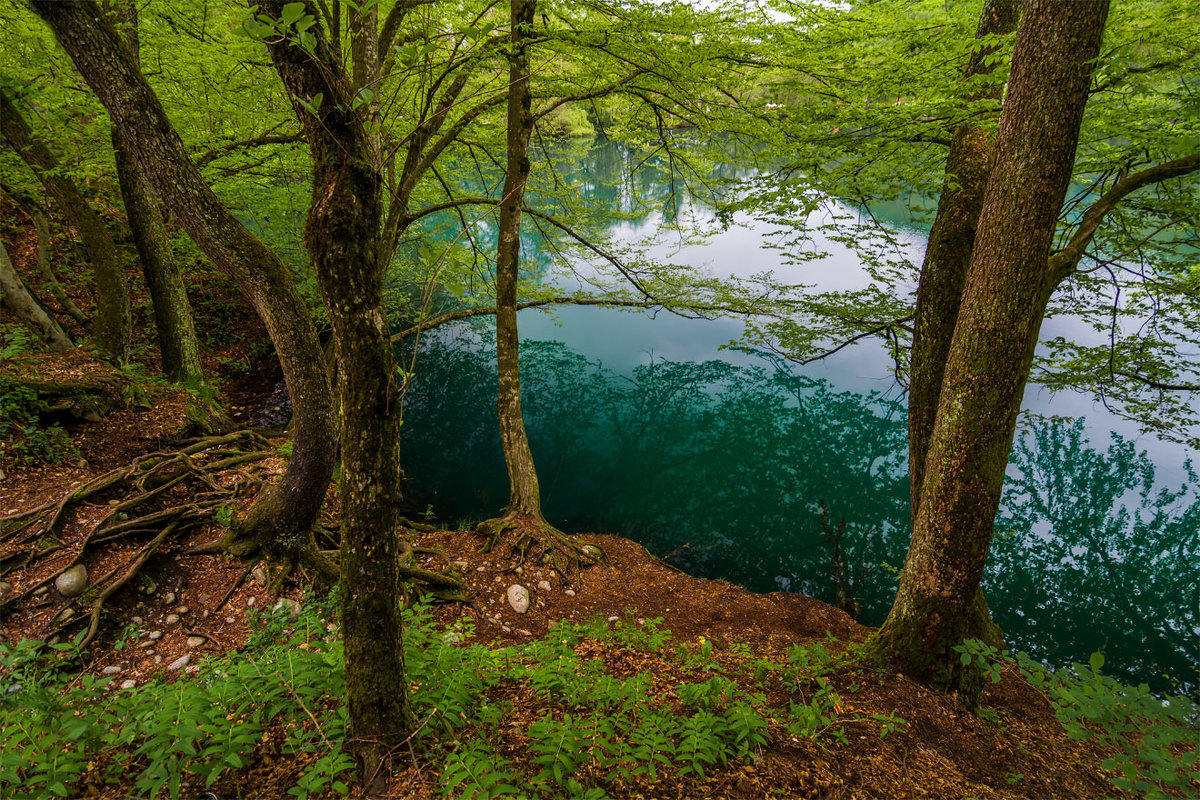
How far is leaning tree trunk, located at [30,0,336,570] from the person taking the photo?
3.01m

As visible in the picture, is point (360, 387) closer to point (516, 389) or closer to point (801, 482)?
point (516, 389)

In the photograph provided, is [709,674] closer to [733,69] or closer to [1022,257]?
[1022,257]

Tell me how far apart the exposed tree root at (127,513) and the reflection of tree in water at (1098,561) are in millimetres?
8446

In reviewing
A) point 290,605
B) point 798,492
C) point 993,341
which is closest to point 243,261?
point 290,605

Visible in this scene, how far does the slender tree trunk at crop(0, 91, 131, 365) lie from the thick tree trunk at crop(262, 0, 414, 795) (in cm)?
703

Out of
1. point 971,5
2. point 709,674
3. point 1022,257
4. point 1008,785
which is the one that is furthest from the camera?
point 971,5

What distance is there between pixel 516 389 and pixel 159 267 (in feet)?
16.5

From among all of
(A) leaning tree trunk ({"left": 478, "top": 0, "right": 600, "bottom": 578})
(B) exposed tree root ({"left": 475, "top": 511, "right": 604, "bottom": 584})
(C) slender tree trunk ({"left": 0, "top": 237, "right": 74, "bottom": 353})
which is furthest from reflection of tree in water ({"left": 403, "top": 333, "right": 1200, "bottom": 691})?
(C) slender tree trunk ({"left": 0, "top": 237, "right": 74, "bottom": 353})

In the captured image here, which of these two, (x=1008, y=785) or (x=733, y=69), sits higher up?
(x=733, y=69)

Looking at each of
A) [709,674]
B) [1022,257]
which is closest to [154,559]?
[709,674]

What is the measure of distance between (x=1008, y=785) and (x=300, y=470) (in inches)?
209

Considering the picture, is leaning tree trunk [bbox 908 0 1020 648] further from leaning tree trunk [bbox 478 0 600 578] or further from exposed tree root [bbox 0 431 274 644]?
exposed tree root [bbox 0 431 274 644]

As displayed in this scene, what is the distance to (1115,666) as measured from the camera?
20.8 ft

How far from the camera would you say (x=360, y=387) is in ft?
5.83
